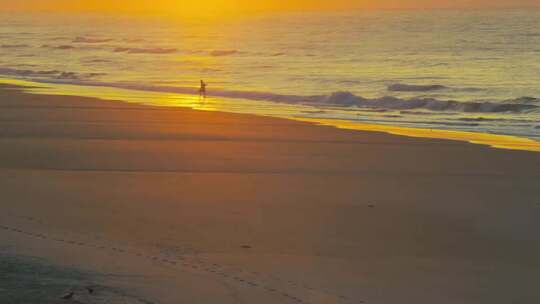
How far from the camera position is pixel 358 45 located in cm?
7212

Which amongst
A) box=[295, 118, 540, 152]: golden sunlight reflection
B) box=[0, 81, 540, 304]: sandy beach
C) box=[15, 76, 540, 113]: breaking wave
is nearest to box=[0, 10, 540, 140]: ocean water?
box=[15, 76, 540, 113]: breaking wave

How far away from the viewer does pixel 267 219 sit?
9.52 meters

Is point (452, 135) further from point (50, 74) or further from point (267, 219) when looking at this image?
point (50, 74)

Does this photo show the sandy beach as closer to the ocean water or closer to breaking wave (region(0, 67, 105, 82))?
the ocean water

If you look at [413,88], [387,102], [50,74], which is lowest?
[50,74]

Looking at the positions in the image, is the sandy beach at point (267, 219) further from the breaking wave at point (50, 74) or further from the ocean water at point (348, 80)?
the breaking wave at point (50, 74)

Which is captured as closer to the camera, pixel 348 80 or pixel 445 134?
pixel 445 134

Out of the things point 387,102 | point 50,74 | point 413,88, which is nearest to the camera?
point 387,102

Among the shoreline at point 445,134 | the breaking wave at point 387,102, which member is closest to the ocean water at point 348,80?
the breaking wave at point 387,102

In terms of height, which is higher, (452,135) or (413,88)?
(413,88)

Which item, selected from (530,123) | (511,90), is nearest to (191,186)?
(530,123)

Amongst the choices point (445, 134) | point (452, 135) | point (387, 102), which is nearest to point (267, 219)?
point (452, 135)

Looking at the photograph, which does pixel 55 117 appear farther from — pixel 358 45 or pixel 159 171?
pixel 358 45

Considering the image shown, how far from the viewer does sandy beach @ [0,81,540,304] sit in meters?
6.97
